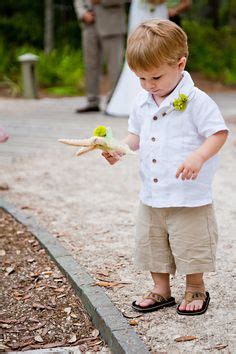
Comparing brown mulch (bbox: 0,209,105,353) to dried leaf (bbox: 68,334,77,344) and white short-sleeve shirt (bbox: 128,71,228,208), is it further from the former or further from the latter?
white short-sleeve shirt (bbox: 128,71,228,208)

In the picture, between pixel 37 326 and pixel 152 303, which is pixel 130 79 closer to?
pixel 152 303

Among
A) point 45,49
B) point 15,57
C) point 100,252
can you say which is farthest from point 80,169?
point 45,49

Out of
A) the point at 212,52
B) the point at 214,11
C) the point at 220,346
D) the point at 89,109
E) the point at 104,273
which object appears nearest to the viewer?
the point at 220,346

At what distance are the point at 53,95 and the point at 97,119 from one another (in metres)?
4.48

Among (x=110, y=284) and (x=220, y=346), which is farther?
(x=110, y=284)

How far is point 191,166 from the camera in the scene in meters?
2.90

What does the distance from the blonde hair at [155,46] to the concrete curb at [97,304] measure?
1.13 metres

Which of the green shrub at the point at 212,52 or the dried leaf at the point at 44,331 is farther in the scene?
the green shrub at the point at 212,52

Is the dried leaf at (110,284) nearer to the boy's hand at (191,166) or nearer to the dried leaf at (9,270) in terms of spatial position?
the dried leaf at (9,270)

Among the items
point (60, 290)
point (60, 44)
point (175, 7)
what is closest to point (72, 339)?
point (60, 290)

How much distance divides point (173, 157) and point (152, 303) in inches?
29.3

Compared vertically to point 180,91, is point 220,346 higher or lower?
lower

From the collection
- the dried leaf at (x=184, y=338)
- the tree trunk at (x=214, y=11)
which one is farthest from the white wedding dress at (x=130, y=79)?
the tree trunk at (x=214, y=11)

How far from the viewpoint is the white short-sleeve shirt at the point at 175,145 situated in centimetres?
303
